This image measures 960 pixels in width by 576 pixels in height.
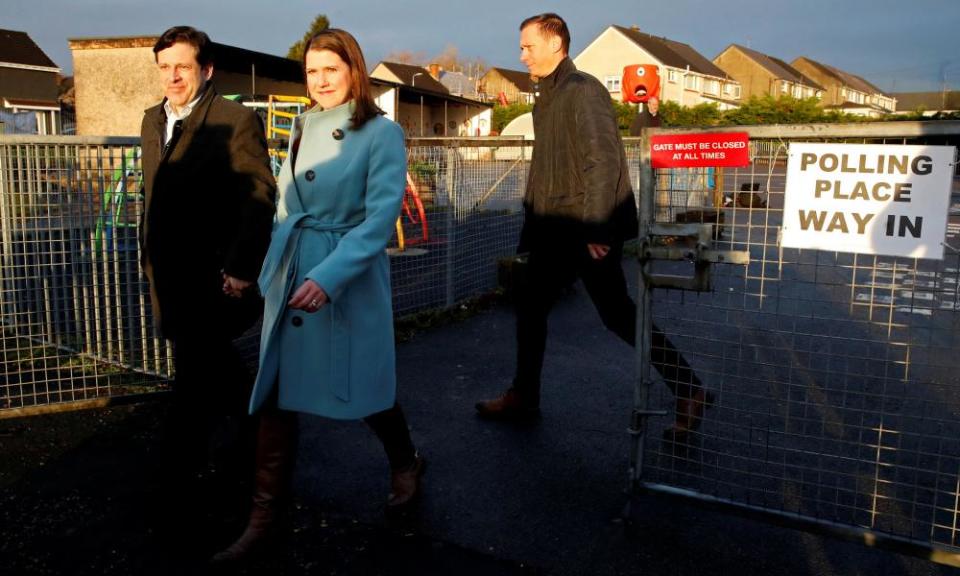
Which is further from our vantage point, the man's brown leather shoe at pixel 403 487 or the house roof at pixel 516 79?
the house roof at pixel 516 79

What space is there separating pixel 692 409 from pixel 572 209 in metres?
1.19

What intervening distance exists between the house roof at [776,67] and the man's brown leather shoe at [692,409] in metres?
87.4

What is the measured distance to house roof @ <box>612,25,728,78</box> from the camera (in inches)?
2726

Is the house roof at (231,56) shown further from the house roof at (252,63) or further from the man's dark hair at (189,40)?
the man's dark hair at (189,40)

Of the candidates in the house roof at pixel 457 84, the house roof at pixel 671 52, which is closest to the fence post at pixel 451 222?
the house roof at pixel 671 52

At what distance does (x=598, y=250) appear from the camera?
13.2 ft

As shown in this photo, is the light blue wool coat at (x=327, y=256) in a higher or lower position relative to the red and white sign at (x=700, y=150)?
lower

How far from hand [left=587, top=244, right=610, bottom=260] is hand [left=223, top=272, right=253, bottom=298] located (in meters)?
1.66

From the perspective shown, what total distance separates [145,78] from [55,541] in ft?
84.5

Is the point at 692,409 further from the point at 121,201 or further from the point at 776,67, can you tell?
the point at 776,67

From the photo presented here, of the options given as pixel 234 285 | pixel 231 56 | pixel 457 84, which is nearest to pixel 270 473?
pixel 234 285

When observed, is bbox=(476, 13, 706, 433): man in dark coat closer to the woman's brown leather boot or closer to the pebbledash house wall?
the woman's brown leather boot

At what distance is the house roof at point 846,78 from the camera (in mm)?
101312

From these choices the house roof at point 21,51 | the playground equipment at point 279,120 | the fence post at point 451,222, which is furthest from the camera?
the house roof at point 21,51
